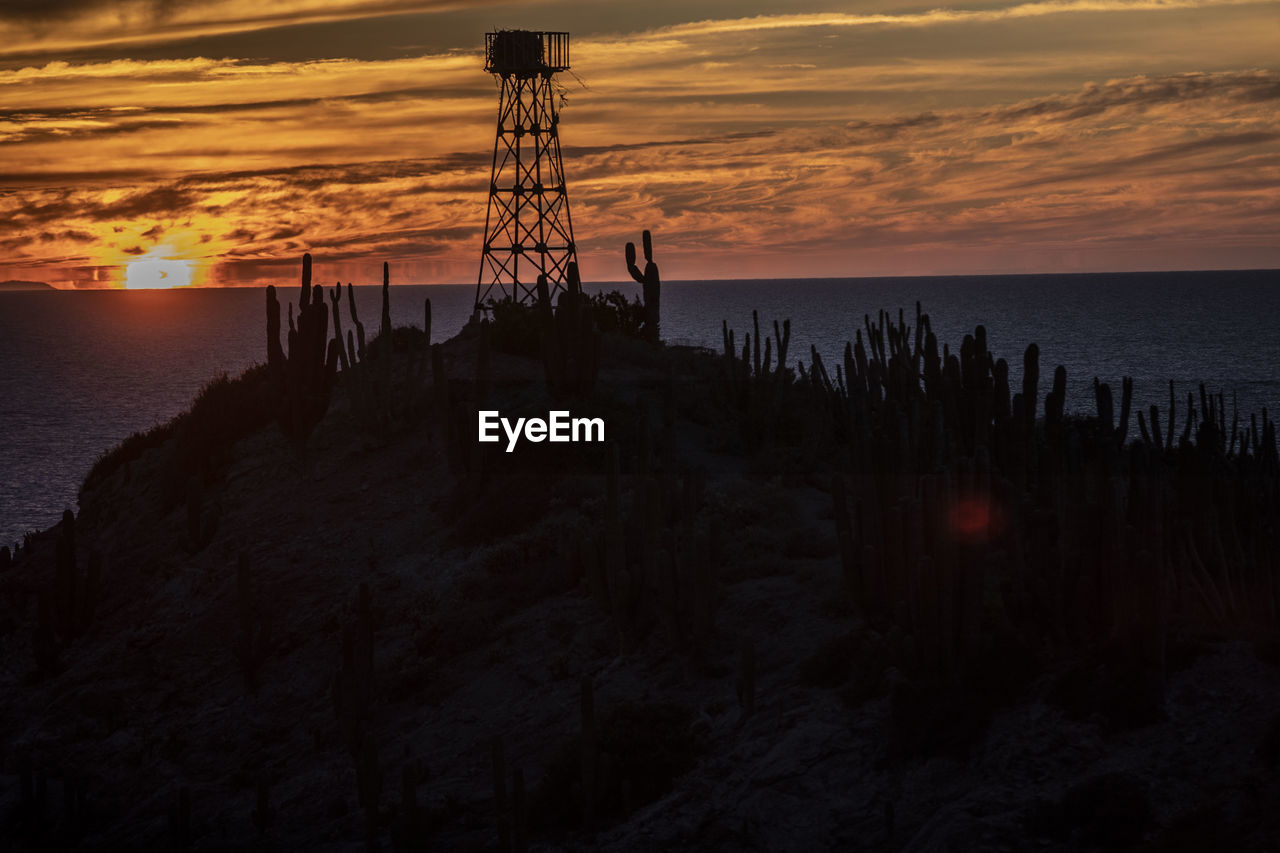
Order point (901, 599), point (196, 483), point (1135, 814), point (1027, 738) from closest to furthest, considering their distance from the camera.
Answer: point (1135, 814) < point (1027, 738) < point (901, 599) < point (196, 483)

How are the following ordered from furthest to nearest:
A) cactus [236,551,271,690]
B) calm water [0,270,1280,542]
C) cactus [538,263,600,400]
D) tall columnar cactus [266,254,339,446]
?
calm water [0,270,1280,542], tall columnar cactus [266,254,339,446], cactus [538,263,600,400], cactus [236,551,271,690]

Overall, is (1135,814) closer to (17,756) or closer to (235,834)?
(235,834)

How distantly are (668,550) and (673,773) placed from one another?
3.11m

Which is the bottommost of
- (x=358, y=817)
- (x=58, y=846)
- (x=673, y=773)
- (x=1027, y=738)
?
(x=58, y=846)

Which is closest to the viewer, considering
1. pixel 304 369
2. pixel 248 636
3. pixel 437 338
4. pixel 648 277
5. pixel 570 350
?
pixel 248 636

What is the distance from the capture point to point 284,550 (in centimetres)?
2353

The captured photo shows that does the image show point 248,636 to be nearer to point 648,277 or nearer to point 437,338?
point 648,277

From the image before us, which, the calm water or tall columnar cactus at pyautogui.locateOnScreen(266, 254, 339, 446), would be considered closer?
tall columnar cactus at pyautogui.locateOnScreen(266, 254, 339, 446)

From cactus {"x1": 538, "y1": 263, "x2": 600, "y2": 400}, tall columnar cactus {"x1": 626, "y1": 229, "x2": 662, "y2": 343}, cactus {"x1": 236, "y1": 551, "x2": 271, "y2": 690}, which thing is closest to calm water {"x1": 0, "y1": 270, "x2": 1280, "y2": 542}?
tall columnar cactus {"x1": 626, "y1": 229, "x2": 662, "y2": 343}

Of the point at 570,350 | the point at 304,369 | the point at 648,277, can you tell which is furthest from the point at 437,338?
the point at 570,350

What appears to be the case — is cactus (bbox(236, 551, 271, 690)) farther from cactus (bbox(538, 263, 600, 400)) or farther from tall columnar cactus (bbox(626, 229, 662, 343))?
tall columnar cactus (bbox(626, 229, 662, 343))

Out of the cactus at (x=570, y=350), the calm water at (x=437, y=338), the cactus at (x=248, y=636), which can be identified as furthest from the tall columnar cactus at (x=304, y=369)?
the calm water at (x=437, y=338)

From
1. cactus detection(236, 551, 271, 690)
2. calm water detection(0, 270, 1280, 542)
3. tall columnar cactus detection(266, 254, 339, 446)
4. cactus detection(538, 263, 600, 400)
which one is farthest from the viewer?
calm water detection(0, 270, 1280, 542)

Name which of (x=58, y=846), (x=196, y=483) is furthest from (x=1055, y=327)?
(x=58, y=846)
